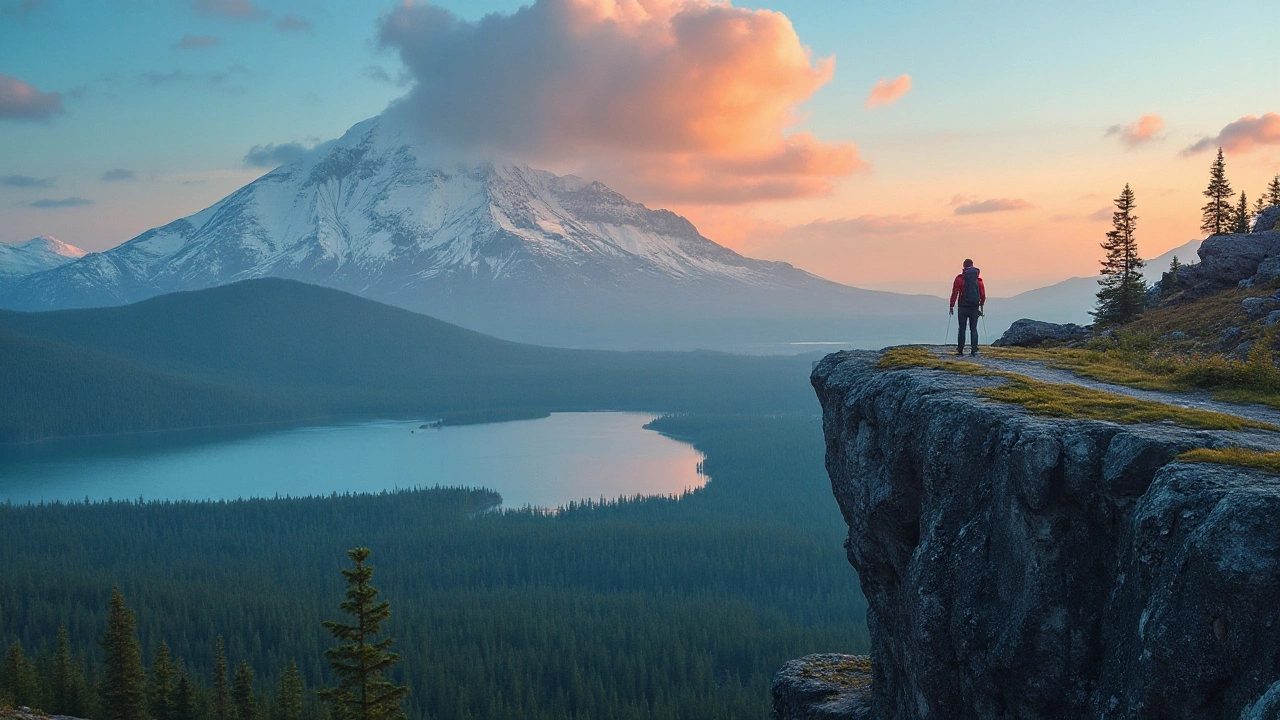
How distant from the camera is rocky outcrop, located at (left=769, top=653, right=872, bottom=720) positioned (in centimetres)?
2347

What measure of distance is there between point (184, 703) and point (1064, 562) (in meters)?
56.9

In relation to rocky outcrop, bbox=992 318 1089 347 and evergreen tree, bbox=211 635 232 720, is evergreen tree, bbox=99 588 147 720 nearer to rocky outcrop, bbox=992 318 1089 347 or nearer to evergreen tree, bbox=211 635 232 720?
Answer: evergreen tree, bbox=211 635 232 720

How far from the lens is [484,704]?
73.6 metres

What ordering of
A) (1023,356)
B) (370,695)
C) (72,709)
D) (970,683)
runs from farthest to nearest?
1. (72,709)
2. (370,695)
3. (1023,356)
4. (970,683)

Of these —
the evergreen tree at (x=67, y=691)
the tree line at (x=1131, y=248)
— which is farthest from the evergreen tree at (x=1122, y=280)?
the evergreen tree at (x=67, y=691)

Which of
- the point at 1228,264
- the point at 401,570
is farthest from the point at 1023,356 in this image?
the point at 401,570

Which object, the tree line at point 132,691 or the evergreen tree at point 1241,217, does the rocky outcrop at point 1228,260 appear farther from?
the tree line at point 132,691

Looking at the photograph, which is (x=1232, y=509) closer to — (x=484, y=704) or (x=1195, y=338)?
(x=1195, y=338)

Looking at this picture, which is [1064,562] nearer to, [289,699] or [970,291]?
[970,291]

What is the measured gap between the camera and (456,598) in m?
103

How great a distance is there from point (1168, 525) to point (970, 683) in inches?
206

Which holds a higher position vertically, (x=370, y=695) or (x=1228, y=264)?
(x=1228, y=264)

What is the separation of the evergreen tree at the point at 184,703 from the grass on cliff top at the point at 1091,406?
53.8 metres

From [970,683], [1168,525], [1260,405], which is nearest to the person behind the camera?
[1168,525]
